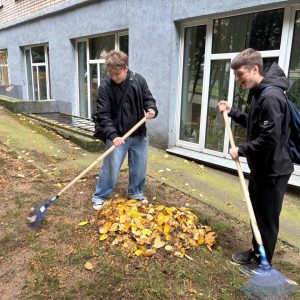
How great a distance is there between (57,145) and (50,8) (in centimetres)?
535

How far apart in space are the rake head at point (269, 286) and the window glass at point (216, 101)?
→ 3.60m

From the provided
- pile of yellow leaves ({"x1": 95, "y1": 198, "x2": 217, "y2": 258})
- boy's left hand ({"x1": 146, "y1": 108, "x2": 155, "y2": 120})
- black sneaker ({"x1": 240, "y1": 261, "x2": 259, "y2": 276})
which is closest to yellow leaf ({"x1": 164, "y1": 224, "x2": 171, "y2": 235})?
pile of yellow leaves ({"x1": 95, "y1": 198, "x2": 217, "y2": 258})

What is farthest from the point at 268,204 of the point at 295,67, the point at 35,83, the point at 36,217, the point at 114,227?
the point at 35,83

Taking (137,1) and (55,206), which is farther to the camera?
(137,1)

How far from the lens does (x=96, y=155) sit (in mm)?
6199

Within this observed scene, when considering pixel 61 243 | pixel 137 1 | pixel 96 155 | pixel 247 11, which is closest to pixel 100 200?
pixel 61 243

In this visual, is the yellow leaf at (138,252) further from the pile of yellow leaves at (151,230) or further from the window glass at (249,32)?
the window glass at (249,32)

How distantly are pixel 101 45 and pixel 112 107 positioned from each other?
567 centimetres

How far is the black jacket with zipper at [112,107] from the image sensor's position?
346 cm

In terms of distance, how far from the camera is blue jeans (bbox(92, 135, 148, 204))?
11.9 feet

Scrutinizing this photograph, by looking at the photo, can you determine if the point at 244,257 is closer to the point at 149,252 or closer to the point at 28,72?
the point at 149,252

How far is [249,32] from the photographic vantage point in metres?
5.11

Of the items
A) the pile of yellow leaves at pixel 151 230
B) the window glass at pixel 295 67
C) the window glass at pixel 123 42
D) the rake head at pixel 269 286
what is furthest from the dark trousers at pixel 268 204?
the window glass at pixel 123 42

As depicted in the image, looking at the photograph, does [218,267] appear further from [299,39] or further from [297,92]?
[299,39]
